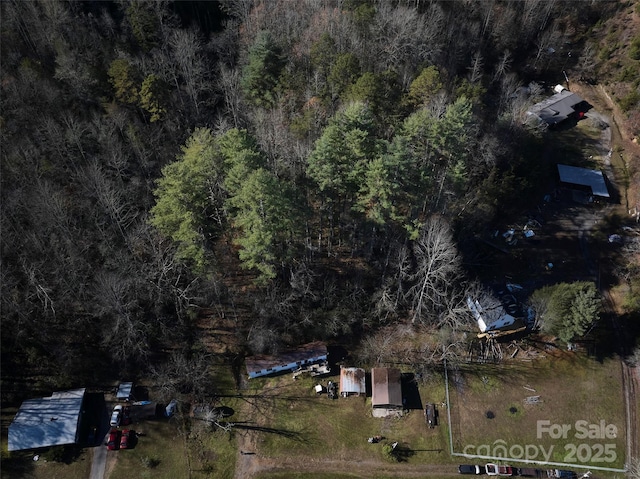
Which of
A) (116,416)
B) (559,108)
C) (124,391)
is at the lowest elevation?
(116,416)

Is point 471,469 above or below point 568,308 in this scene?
below

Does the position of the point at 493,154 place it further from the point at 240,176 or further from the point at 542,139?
the point at 240,176

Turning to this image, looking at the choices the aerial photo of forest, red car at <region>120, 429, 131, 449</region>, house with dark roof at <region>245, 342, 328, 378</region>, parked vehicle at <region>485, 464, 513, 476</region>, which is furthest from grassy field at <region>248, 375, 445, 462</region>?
red car at <region>120, 429, 131, 449</region>

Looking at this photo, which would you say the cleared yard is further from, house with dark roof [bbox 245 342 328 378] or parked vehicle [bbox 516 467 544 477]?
parked vehicle [bbox 516 467 544 477]

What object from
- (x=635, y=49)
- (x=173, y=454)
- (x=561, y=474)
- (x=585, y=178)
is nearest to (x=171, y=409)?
(x=173, y=454)

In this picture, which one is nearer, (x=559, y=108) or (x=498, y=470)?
(x=498, y=470)

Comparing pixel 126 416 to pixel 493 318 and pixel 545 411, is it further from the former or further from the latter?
pixel 545 411

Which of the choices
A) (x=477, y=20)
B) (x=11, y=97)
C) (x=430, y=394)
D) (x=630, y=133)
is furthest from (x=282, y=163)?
(x=630, y=133)
